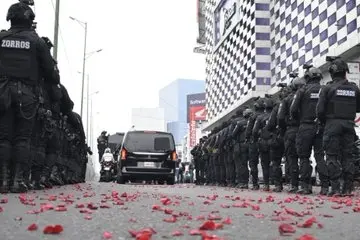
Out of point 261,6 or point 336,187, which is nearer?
point 336,187

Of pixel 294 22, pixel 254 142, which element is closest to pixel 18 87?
pixel 254 142

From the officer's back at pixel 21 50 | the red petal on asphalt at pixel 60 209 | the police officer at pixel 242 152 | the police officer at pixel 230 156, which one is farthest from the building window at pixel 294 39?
the red petal on asphalt at pixel 60 209

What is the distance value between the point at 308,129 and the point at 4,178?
4.67 meters

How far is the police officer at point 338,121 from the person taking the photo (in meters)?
7.42

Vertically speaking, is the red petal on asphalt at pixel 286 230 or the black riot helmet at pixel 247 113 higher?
the black riot helmet at pixel 247 113

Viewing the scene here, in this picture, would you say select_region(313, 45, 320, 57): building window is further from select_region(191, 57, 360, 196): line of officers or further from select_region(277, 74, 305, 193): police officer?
select_region(277, 74, 305, 193): police officer

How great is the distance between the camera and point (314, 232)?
3.22 meters

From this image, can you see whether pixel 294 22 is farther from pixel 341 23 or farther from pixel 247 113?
pixel 247 113

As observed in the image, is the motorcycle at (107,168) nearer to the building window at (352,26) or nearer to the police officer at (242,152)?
the police officer at (242,152)

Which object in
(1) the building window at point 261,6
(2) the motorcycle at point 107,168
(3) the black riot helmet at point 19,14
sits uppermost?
(1) the building window at point 261,6

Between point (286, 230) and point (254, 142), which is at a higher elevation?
point (254, 142)

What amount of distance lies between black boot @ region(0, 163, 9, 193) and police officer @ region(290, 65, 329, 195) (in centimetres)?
454

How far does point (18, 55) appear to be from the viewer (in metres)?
6.11

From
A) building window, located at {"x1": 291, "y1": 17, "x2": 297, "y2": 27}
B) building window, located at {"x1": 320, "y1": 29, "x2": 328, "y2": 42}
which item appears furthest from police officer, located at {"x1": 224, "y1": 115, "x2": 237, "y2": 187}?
building window, located at {"x1": 291, "y1": 17, "x2": 297, "y2": 27}
